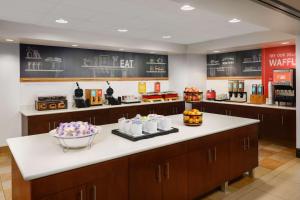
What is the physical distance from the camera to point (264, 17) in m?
2.91

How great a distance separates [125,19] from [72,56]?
6.85 feet

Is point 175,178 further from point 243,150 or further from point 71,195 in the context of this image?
point 243,150

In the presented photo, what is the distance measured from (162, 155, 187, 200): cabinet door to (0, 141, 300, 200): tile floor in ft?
1.97

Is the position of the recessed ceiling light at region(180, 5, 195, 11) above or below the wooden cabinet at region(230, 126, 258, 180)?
above

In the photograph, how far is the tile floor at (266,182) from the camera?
2.88m

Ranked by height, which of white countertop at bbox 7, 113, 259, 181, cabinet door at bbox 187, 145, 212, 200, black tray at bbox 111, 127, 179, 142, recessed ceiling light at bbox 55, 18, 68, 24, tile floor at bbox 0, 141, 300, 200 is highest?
recessed ceiling light at bbox 55, 18, 68, 24

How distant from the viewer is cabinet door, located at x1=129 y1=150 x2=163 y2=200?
202 centimetres

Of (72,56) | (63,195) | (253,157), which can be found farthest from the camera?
(72,56)

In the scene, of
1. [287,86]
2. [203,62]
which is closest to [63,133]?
[287,86]

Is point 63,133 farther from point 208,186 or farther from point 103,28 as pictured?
point 103,28

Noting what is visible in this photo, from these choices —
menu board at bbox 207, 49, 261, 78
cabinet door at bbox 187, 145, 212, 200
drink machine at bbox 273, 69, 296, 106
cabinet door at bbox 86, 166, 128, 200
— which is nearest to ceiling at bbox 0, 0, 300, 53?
drink machine at bbox 273, 69, 296, 106

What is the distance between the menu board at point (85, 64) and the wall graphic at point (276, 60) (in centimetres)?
261

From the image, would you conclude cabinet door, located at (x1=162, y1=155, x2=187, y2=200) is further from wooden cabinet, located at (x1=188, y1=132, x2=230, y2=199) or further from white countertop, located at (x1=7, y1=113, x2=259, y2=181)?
white countertop, located at (x1=7, y1=113, x2=259, y2=181)

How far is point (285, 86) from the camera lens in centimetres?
473
